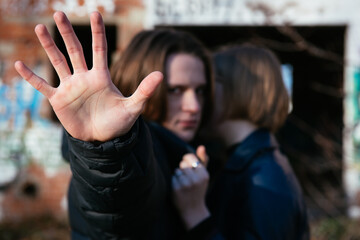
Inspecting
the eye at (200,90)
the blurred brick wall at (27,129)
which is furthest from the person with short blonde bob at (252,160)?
the blurred brick wall at (27,129)

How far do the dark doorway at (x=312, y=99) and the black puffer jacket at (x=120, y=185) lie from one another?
4.11 metres

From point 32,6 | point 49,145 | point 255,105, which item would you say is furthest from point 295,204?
point 32,6

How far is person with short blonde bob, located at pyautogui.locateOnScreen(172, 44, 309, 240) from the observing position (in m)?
1.53

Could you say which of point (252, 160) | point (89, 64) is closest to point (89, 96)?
point (252, 160)

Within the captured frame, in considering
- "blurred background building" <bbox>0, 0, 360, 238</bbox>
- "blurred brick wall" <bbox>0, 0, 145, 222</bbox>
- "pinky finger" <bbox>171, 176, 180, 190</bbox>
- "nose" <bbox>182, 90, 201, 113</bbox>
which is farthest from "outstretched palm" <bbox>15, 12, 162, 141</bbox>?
"blurred brick wall" <bbox>0, 0, 145, 222</bbox>

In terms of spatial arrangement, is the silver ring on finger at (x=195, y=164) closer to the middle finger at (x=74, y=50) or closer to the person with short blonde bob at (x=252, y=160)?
the person with short blonde bob at (x=252, y=160)

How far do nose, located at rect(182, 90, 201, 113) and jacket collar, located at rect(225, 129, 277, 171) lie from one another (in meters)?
0.28

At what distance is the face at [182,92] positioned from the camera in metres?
1.66

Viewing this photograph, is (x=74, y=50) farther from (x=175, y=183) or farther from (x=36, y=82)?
(x=175, y=183)

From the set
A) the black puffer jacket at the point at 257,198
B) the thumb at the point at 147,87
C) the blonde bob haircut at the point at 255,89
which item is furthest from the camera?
the blonde bob haircut at the point at 255,89

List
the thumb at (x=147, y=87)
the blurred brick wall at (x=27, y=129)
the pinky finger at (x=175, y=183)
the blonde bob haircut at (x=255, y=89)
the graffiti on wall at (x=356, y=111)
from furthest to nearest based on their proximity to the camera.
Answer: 1. the blurred brick wall at (x=27, y=129)
2. the graffiti on wall at (x=356, y=111)
3. the blonde bob haircut at (x=255, y=89)
4. the pinky finger at (x=175, y=183)
5. the thumb at (x=147, y=87)

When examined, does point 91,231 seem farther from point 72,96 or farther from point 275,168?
point 275,168

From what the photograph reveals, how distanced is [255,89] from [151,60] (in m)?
0.60

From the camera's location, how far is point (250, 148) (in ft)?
5.74
